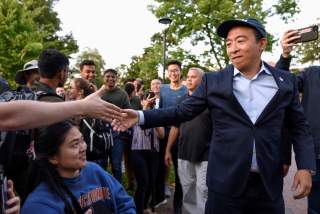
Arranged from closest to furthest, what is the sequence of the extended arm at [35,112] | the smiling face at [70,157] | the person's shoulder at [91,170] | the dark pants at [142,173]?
the extended arm at [35,112] → the smiling face at [70,157] → the person's shoulder at [91,170] → the dark pants at [142,173]

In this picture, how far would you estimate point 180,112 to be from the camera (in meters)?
2.96

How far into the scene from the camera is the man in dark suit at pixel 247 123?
2635 millimetres

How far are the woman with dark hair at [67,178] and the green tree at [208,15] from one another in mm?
19314

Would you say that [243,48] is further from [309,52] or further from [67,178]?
[309,52]

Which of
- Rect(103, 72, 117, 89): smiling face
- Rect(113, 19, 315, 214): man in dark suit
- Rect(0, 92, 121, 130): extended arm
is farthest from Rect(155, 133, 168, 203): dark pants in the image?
Rect(0, 92, 121, 130): extended arm

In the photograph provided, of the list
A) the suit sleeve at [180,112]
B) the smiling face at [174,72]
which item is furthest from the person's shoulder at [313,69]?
the smiling face at [174,72]

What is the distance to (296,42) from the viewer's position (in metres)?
3.22

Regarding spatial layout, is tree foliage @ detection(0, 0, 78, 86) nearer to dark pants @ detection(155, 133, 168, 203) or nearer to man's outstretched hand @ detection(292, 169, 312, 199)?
dark pants @ detection(155, 133, 168, 203)

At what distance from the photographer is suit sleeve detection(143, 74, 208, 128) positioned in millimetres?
2875

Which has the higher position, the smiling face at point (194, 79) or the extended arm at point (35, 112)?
the smiling face at point (194, 79)

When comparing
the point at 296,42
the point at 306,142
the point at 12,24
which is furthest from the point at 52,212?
the point at 12,24

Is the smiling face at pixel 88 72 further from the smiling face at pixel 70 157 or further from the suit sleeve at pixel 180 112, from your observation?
the smiling face at pixel 70 157

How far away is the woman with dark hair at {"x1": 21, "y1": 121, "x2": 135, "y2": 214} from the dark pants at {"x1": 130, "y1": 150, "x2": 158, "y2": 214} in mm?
2800

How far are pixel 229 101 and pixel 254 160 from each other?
0.44 meters
